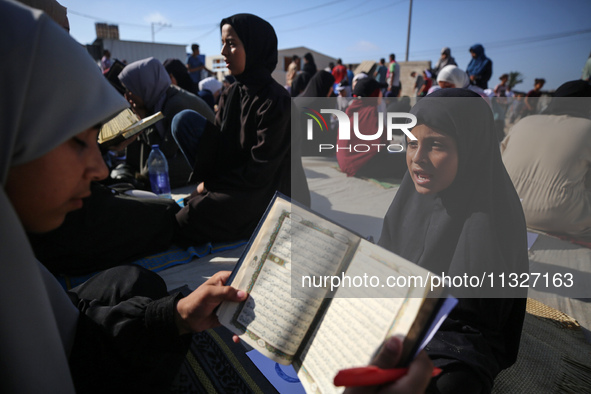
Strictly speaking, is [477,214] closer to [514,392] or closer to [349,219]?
[514,392]

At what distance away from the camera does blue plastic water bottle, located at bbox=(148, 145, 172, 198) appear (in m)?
3.44

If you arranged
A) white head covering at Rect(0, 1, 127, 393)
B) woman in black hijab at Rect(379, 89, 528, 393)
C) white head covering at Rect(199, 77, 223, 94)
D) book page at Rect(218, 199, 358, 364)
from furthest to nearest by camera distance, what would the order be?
1. white head covering at Rect(199, 77, 223, 94)
2. woman in black hijab at Rect(379, 89, 528, 393)
3. book page at Rect(218, 199, 358, 364)
4. white head covering at Rect(0, 1, 127, 393)

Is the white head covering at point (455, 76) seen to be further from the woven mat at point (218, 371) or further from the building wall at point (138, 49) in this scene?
the building wall at point (138, 49)

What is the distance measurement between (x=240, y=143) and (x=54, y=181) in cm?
211

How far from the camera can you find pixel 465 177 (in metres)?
1.25

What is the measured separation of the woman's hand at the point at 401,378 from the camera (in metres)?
0.66

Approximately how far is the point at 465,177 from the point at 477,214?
15 centimetres

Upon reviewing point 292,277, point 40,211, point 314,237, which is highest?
point 40,211

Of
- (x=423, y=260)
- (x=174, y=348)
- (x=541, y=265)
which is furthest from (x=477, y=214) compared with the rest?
(x=541, y=265)

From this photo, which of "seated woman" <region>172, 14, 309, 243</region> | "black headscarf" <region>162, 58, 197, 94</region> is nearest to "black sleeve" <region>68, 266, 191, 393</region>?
"seated woman" <region>172, 14, 309, 243</region>

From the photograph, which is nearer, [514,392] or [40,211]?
[40,211]

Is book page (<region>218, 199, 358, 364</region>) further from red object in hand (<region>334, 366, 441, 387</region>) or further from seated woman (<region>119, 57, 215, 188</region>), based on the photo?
seated woman (<region>119, 57, 215, 188</region>)

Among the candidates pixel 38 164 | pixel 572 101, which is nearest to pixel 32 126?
pixel 38 164

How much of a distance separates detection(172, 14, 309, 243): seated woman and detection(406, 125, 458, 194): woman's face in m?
1.46
